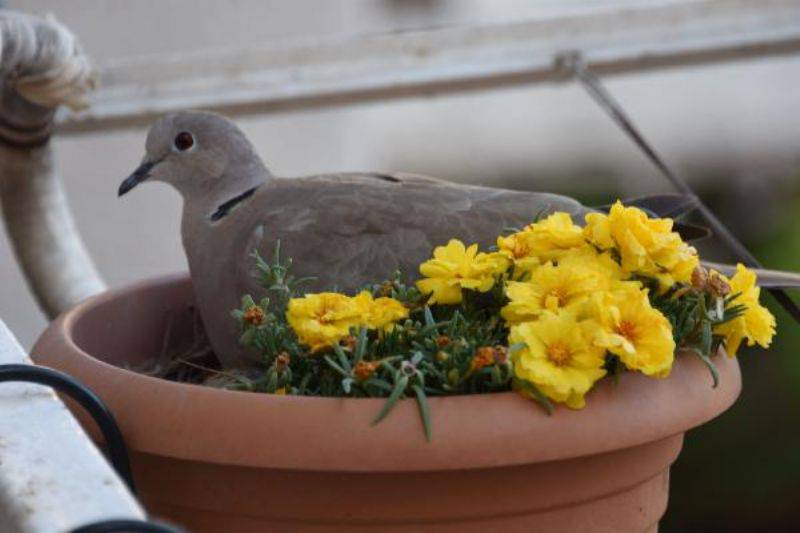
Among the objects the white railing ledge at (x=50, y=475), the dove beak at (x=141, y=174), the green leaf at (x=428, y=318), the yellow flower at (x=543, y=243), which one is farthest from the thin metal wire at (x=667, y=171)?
the white railing ledge at (x=50, y=475)

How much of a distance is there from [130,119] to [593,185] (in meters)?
1.87

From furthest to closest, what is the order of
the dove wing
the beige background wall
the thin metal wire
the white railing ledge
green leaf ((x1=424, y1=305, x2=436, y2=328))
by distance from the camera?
the beige background wall
the thin metal wire
the dove wing
green leaf ((x1=424, y1=305, x2=436, y2=328))
the white railing ledge

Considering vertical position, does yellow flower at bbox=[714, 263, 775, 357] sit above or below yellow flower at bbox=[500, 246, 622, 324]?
below

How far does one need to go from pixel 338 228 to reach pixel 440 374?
0.80ft

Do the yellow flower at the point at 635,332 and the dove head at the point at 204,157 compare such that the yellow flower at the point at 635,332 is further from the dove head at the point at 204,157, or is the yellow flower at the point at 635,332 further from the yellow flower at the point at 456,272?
the dove head at the point at 204,157

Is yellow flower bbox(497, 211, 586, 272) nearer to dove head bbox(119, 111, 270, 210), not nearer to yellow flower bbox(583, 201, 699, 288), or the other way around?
yellow flower bbox(583, 201, 699, 288)

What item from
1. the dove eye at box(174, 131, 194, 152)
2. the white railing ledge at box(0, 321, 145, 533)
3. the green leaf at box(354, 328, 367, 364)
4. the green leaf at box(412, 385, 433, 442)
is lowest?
the green leaf at box(412, 385, 433, 442)

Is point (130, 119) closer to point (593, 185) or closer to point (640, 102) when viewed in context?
point (593, 185)

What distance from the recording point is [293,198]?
1.14 meters

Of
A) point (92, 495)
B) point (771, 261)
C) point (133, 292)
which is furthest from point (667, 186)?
point (92, 495)

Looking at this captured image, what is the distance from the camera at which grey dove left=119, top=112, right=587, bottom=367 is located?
1.08m

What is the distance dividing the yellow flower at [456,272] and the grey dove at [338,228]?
0.10 metres

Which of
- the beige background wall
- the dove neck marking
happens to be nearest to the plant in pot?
the dove neck marking

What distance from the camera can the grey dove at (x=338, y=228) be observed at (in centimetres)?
108
